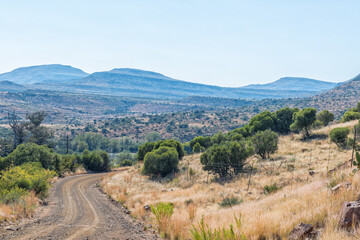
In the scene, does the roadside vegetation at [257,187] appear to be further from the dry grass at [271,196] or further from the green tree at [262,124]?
the green tree at [262,124]

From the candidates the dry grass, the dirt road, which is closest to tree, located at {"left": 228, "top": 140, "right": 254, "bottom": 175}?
the dry grass

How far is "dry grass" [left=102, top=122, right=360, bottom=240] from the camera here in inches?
275

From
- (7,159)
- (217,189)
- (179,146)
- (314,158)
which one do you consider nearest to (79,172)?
(7,159)

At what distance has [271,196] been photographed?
12539 millimetres

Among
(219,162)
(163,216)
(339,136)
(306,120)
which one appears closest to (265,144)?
(219,162)

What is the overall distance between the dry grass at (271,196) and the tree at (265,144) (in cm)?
117

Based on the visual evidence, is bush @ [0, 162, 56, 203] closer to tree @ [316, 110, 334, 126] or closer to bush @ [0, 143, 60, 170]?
bush @ [0, 143, 60, 170]

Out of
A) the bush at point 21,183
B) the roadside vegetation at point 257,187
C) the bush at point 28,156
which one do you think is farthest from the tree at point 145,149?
the bush at point 21,183

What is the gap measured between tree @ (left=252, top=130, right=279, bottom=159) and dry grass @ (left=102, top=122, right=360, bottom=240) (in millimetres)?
1165

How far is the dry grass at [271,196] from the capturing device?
6.98 meters

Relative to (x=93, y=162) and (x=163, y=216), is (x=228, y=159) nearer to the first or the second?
(x=163, y=216)

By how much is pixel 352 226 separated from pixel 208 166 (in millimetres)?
24018

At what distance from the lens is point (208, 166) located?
2955cm

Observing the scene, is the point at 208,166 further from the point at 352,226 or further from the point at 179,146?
the point at 352,226
